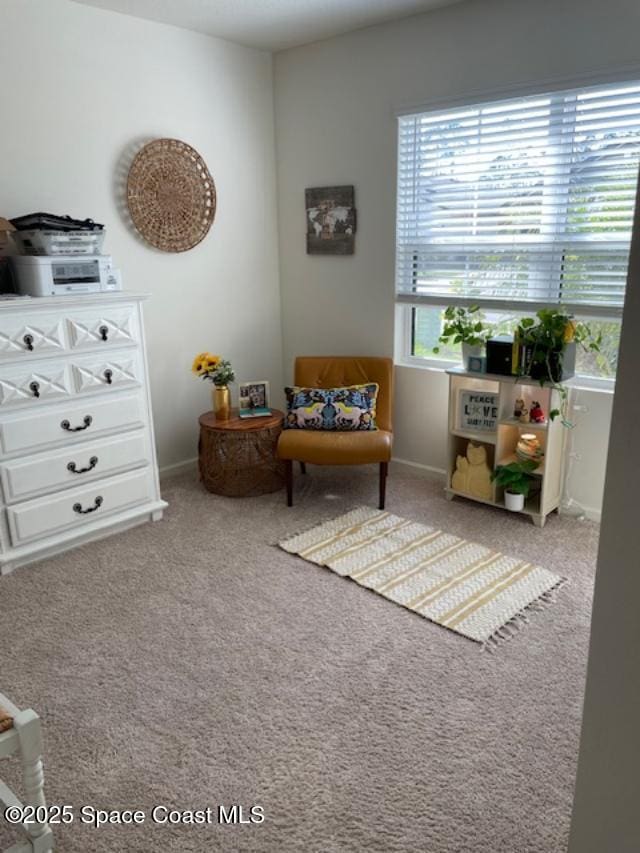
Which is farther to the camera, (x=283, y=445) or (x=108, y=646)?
(x=283, y=445)

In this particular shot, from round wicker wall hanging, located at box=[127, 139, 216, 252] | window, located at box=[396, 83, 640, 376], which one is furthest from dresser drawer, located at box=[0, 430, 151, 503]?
window, located at box=[396, 83, 640, 376]

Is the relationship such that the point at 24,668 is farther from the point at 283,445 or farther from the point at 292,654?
the point at 283,445

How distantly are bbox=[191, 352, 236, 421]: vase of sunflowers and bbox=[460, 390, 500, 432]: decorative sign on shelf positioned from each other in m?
1.33

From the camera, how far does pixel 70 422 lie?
3.08m

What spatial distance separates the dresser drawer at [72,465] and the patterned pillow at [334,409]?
2.77ft

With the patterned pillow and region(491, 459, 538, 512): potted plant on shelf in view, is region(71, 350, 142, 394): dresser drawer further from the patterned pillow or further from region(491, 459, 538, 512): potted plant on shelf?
region(491, 459, 538, 512): potted plant on shelf

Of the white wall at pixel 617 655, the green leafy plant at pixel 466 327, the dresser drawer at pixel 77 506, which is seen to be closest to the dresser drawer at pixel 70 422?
the dresser drawer at pixel 77 506

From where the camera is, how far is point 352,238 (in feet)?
13.4

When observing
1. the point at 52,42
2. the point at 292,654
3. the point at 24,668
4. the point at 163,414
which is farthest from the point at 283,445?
the point at 52,42

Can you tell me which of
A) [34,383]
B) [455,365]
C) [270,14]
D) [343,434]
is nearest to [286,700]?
[343,434]

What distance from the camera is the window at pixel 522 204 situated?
3.04 m

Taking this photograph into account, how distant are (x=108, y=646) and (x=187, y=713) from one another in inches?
20.0

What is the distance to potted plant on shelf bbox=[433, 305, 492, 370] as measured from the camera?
3.44 meters

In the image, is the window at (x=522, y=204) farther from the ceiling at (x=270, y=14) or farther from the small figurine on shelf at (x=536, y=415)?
the ceiling at (x=270, y=14)
